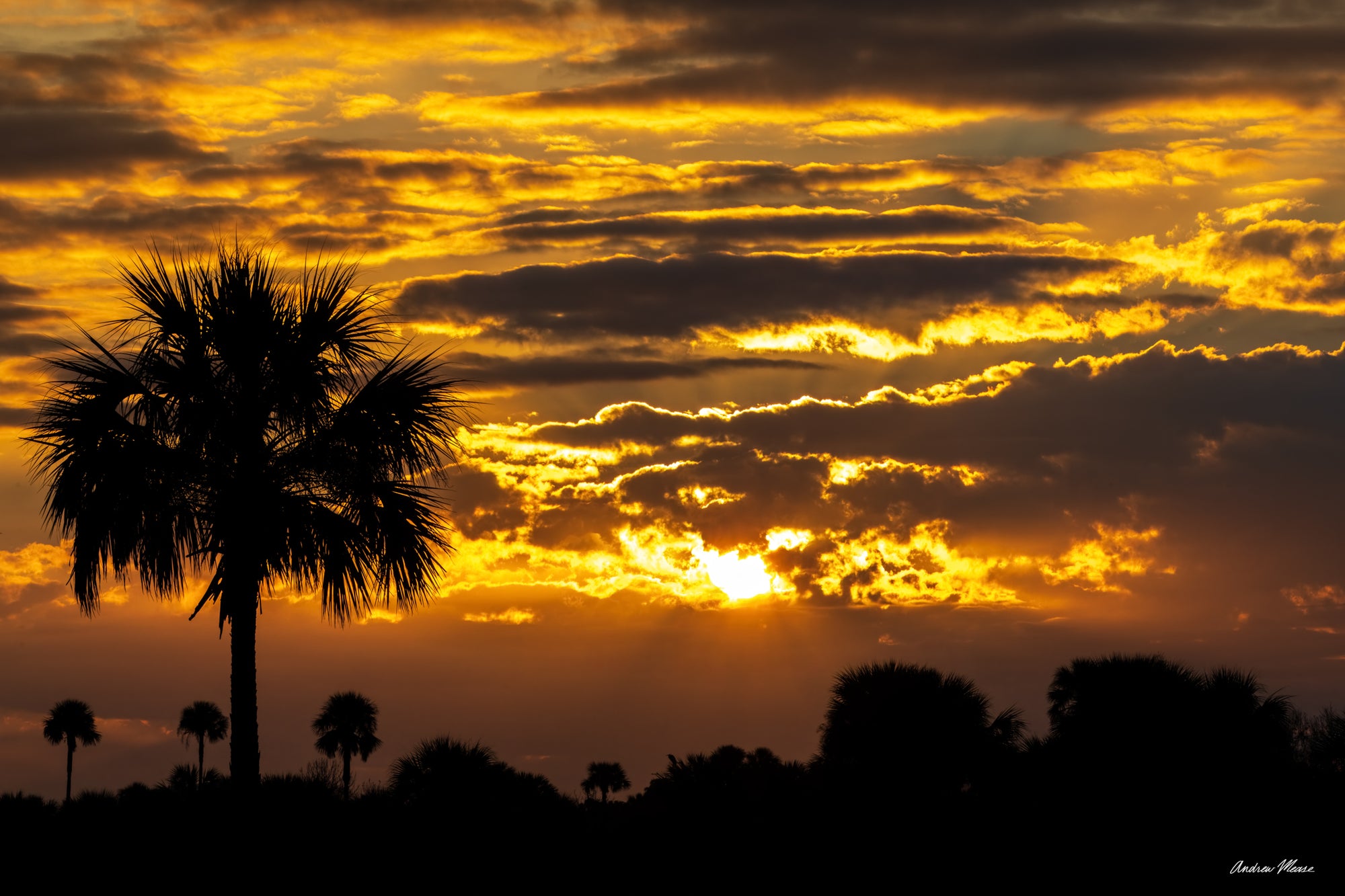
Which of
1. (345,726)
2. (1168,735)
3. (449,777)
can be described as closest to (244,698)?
(449,777)

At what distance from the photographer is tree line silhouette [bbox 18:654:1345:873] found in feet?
75.1

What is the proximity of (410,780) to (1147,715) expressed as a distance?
19298 millimetres

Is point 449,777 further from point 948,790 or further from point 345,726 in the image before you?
point 345,726

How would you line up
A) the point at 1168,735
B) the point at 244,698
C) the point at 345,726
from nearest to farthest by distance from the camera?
the point at 244,698 → the point at 1168,735 → the point at 345,726

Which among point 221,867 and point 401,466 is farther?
point 401,466

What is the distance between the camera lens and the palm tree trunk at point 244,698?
17906 mm

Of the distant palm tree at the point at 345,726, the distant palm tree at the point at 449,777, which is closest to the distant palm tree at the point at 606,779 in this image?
the distant palm tree at the point at 345,726

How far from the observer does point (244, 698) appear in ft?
59.5

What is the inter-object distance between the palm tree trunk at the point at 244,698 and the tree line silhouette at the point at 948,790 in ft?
1.04

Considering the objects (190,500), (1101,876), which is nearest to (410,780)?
(190,500)

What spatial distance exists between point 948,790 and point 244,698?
24.3m

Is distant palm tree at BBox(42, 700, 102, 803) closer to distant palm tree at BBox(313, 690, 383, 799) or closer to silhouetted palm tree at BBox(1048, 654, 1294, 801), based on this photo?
distant palm tree at BBox(313, 690, 383, 799)

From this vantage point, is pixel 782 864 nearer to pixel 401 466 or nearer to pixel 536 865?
pixel 536 865

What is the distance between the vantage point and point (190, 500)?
731 inches
